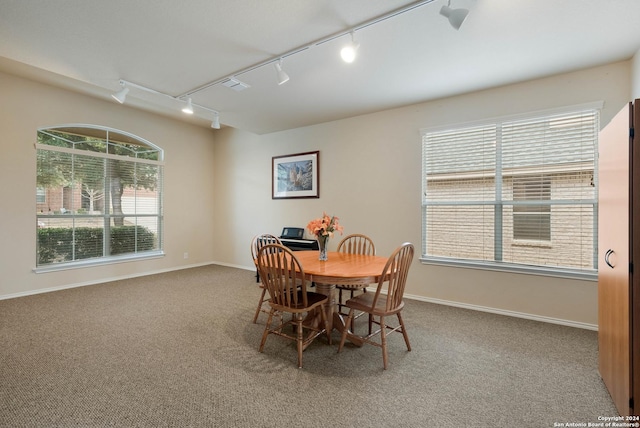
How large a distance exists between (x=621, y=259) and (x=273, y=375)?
7.64ft

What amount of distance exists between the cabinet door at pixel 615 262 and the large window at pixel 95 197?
6085 mm

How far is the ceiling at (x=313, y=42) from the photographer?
2.09 metres

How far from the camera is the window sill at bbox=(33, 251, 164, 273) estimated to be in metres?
4.18

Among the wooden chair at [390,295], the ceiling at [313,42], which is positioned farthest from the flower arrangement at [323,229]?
the ceiling at [313,42]

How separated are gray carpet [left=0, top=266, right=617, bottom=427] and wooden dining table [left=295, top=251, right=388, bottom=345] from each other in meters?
A: 0.28

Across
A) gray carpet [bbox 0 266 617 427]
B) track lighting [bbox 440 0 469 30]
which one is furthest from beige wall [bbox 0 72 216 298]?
track lighting [bbox 440 0 469 30]

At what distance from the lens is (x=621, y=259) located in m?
1.69

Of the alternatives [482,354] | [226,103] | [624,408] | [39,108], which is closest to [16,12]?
[226,103]

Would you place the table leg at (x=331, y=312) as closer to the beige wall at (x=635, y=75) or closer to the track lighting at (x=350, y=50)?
the track lighting at (x=350, y=50)

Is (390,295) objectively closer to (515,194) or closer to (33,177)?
(515,194)

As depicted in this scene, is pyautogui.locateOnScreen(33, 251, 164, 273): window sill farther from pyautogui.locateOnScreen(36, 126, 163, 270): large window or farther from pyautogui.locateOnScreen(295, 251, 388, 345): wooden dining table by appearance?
pyautogui.locateOnScreen(295, 251, 388, 345): wooden dining table

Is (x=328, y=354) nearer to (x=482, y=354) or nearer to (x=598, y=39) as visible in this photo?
(x=482, y=354)

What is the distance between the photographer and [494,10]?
2070 millimetres

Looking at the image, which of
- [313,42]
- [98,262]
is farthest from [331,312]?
[98,262]
